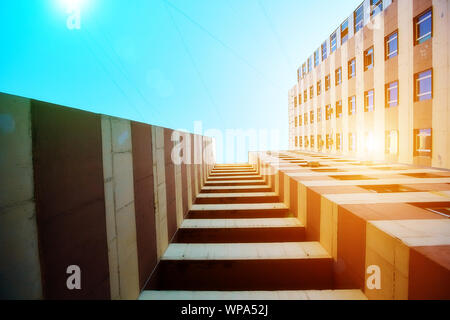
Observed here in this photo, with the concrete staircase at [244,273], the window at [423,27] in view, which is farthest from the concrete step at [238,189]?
the window at [423,27]

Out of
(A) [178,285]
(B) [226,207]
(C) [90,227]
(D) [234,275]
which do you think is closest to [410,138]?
(B) [226,207]

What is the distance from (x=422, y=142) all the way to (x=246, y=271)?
65.0ft

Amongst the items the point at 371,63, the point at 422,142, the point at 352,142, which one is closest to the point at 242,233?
the point at 422,142

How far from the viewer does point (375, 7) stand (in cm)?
2245

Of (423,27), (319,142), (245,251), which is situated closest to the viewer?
(245,251)

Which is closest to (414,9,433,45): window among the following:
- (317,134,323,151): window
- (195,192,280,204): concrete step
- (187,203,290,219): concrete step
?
(195,192,280,204): concrete step

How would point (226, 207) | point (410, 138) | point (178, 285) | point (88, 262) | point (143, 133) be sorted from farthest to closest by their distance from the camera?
point (410, 138), point (226, 207), point (178, 285), point (143, 133), point (88, 262)

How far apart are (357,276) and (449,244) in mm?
2482

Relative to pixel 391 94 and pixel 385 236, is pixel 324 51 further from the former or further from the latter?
pixel 385 236

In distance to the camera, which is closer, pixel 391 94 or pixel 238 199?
pixel 238 199

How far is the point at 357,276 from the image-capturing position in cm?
596

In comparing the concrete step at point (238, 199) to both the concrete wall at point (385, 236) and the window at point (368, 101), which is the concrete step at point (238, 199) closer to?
the concrete wall at point (385, 236)
